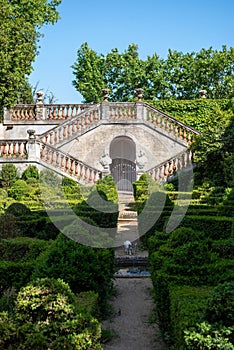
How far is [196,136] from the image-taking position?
21.6 m

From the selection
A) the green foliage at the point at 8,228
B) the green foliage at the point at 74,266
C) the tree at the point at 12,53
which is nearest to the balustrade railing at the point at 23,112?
the tree at the point at 12,53

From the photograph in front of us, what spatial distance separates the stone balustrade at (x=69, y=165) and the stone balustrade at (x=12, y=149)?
0.86 m

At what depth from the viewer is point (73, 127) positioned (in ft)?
76.2

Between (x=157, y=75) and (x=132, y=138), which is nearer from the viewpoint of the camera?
(x=132, y=138)

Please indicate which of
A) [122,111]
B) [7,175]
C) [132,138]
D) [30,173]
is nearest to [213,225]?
[30,173]

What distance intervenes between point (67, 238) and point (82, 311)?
9.57 feet

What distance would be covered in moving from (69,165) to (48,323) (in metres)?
15.8

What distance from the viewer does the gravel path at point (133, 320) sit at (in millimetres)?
6926

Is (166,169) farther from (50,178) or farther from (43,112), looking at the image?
(43,112)

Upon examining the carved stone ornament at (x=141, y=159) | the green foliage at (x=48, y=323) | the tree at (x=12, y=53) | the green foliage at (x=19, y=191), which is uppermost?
the tree at (x=12, y=53)

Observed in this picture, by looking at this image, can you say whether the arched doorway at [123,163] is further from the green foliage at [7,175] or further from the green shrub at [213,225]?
the green shrub at [213,225]

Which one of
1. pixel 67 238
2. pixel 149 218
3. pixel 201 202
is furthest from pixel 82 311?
pixel 201 202

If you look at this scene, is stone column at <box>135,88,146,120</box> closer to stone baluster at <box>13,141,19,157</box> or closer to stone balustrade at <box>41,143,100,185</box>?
stone balustrade at <box>41,143,100,185</box>

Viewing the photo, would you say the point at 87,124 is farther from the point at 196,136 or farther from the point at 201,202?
the point at 201,202
